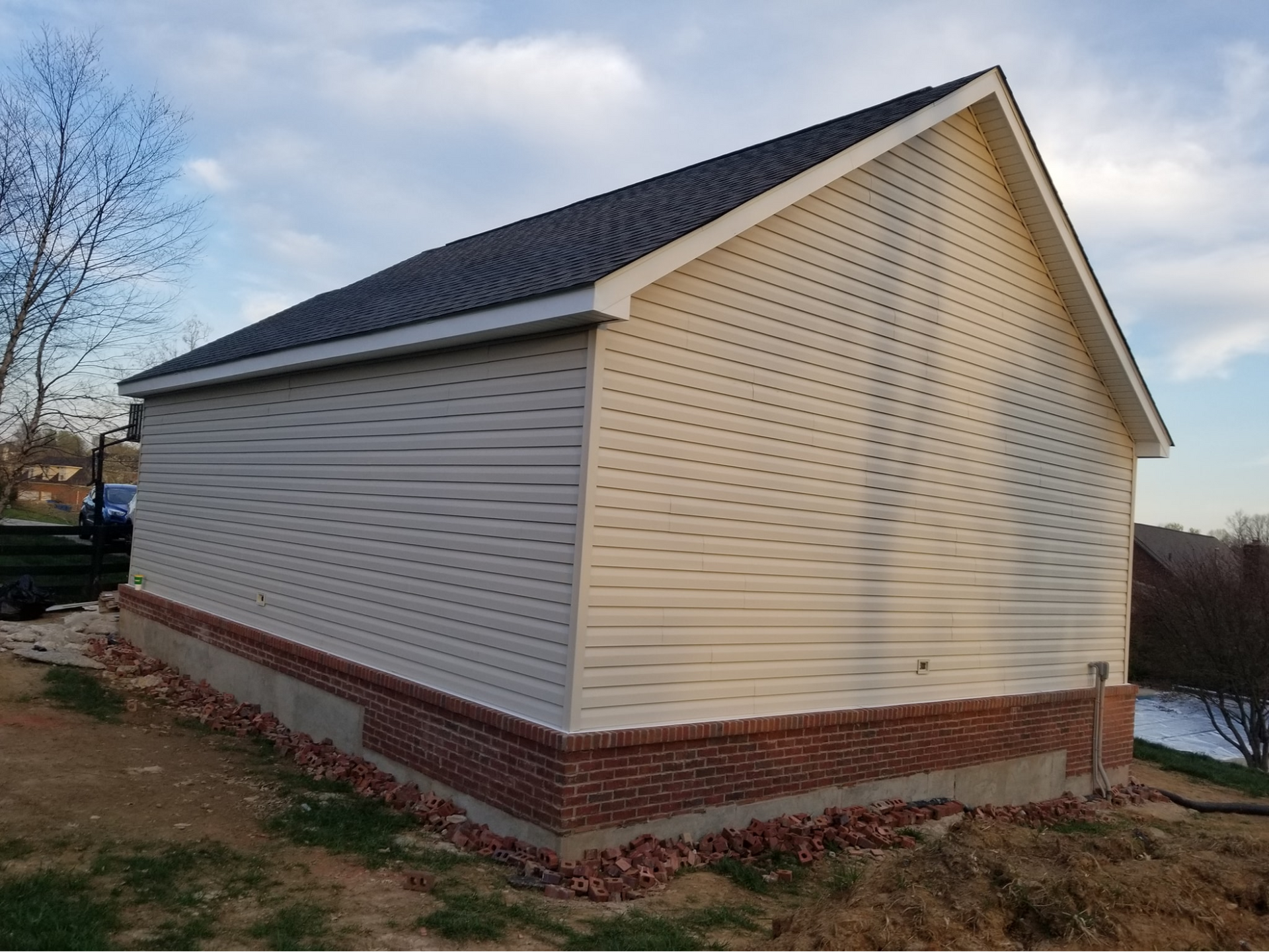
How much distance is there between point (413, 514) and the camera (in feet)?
27.0

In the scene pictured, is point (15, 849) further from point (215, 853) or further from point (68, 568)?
point (68, 568)

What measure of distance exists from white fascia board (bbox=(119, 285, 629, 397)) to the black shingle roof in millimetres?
82

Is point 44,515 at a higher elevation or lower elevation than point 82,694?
higher

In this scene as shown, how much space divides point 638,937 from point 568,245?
5680mm

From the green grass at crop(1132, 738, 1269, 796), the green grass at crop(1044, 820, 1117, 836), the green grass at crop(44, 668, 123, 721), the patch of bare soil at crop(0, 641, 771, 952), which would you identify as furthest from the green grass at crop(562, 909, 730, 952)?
the green grass at crop(1132, 738, 1269, 796)

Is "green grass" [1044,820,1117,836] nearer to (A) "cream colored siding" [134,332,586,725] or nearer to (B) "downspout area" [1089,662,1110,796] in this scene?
(B) "downspout area" [1089,662,1110,796]

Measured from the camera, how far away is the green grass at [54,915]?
4.65m

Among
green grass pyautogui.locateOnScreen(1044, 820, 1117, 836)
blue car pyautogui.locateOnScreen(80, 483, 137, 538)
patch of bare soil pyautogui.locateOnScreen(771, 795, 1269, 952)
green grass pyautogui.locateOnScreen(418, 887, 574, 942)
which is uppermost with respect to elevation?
blue car pyautogui.locateOnScreen(80, 483, 137, 538)

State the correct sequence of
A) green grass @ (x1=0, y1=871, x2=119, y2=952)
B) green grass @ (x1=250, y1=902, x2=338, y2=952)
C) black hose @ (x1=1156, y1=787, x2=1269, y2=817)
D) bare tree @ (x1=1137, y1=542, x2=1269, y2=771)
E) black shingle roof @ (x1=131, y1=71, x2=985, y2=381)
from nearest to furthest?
green grass @ (x1=0, y1=871, x2=119, y2=952)
green grass @ (x1=250, y1=902, x2=338, y2=952)
black shingle roof @ (x1=131, y1=71, x2=985, y2=381)
black hose @ (x1=1156, y1=787, x2=1269, y2=817)
bare tree @ (x1=1137, y1=542, x2=1269, y2=771)

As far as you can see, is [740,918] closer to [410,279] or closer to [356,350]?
[356,350]

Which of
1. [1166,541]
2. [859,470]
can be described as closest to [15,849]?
[859,470]

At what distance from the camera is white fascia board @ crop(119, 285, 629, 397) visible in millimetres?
6406

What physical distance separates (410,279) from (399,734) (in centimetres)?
576

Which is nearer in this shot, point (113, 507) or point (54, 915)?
point (54, 915)
